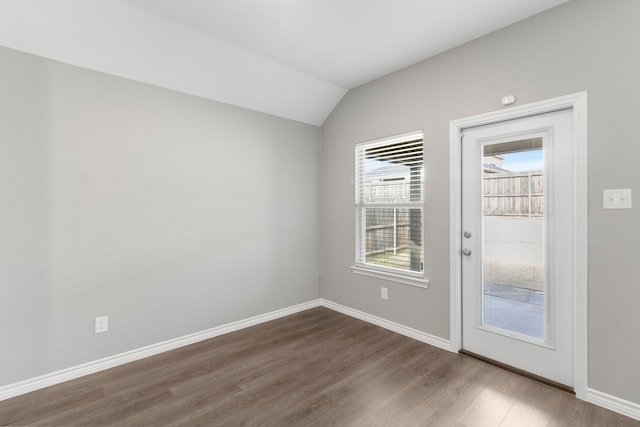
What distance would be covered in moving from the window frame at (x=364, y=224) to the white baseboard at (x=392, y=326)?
46 cm

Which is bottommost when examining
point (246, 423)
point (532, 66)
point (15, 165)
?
point (246, 423)

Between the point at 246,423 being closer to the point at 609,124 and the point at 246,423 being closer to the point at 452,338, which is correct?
the point at 452,338

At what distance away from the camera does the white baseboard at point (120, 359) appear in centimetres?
215

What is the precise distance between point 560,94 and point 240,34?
8.20ft

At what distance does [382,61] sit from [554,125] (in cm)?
158

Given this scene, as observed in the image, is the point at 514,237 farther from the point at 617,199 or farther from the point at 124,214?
the point at 124,214

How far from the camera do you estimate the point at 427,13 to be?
7.41 feet

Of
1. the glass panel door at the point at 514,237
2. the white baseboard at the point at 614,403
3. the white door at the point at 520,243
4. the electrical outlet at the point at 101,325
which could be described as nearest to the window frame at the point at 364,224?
the white door at the point at 520,243

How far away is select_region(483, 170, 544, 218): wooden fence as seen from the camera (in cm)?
234

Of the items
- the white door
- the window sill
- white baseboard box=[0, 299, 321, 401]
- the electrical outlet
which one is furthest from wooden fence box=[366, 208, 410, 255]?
the electrical outlet

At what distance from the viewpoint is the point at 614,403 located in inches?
77.2

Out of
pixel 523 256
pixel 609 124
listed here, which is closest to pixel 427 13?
pixel 609 124

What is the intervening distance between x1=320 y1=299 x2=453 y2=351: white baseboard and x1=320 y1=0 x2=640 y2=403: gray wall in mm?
63

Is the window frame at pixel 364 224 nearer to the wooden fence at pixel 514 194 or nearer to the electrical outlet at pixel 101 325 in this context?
the wooden fence at pixel 514 194
